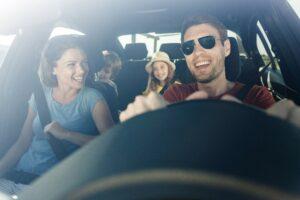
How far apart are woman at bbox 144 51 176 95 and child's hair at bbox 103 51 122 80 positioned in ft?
0.90

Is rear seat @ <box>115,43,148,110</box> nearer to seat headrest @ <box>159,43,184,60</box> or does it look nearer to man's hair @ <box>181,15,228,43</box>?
seat headrest @ <box>159,43,184,60</box>

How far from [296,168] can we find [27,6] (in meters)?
1.14

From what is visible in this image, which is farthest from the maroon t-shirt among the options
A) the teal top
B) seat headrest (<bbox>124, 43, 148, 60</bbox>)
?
seat headrest (<bbox>124, 43, 148, 60</bbox>)

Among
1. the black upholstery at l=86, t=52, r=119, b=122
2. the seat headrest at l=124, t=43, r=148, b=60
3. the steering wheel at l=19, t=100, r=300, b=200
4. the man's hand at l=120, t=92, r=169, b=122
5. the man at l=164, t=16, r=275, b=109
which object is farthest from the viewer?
the seat headrest at l=124, t=43, r=148, b=60

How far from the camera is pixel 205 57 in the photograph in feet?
7.06

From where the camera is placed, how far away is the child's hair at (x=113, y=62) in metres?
3.63

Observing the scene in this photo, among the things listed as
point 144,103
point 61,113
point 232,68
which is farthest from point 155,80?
point 144,103

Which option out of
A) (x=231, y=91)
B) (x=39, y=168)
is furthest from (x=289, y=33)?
(x=39, y=168)

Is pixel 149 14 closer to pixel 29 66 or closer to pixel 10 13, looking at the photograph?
pixel 29 66

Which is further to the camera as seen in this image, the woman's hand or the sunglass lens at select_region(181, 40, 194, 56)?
the woman's hand

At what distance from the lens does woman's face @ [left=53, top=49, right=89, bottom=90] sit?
2.62 m

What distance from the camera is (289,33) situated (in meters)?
2.02

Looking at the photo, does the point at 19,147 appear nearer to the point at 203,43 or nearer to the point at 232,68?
the point at 203,43

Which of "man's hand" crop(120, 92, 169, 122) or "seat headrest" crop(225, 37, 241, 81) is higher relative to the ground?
"seat headrest" crop(225, 37, 241, 81)
